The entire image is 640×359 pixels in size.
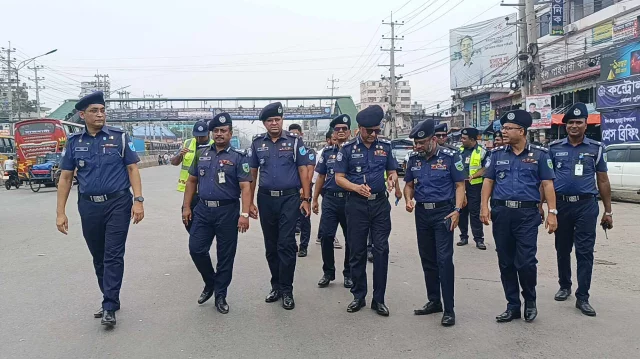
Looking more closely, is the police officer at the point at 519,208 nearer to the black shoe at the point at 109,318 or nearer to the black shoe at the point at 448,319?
the black shoe at the point at 448,319

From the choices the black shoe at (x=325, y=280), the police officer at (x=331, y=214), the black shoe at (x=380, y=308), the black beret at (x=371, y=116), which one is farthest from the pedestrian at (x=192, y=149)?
the black shoe at (x=380, y=308)

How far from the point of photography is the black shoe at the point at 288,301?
4.91 meters

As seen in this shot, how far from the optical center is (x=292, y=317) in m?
4.67

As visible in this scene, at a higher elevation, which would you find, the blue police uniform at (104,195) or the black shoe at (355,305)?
the blue police uniform at (104,195)

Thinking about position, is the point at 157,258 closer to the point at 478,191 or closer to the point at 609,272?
the point at 478,191

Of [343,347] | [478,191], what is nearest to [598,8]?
[478,191]

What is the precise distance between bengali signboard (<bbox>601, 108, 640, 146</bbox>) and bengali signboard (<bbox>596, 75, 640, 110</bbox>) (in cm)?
28

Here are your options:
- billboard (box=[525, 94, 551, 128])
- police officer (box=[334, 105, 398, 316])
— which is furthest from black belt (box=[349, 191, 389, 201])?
billboard (box=[525, 94, 551, 128])

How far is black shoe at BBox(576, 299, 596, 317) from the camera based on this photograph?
466 centimetres

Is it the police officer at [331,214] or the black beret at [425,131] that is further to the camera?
the police officer at [331,214]

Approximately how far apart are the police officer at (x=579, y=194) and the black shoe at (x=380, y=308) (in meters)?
1.81

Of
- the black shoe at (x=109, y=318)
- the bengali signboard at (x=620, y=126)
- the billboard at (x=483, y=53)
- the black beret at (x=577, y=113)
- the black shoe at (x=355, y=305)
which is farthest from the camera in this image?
the billboard at (x=483, y=53)

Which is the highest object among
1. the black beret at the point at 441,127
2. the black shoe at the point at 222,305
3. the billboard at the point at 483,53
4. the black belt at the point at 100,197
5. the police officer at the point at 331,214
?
the billboard at the point at 483,53

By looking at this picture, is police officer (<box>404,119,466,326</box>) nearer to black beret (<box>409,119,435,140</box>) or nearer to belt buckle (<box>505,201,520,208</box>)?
black beret (<box>409,119,435,140</box>)
